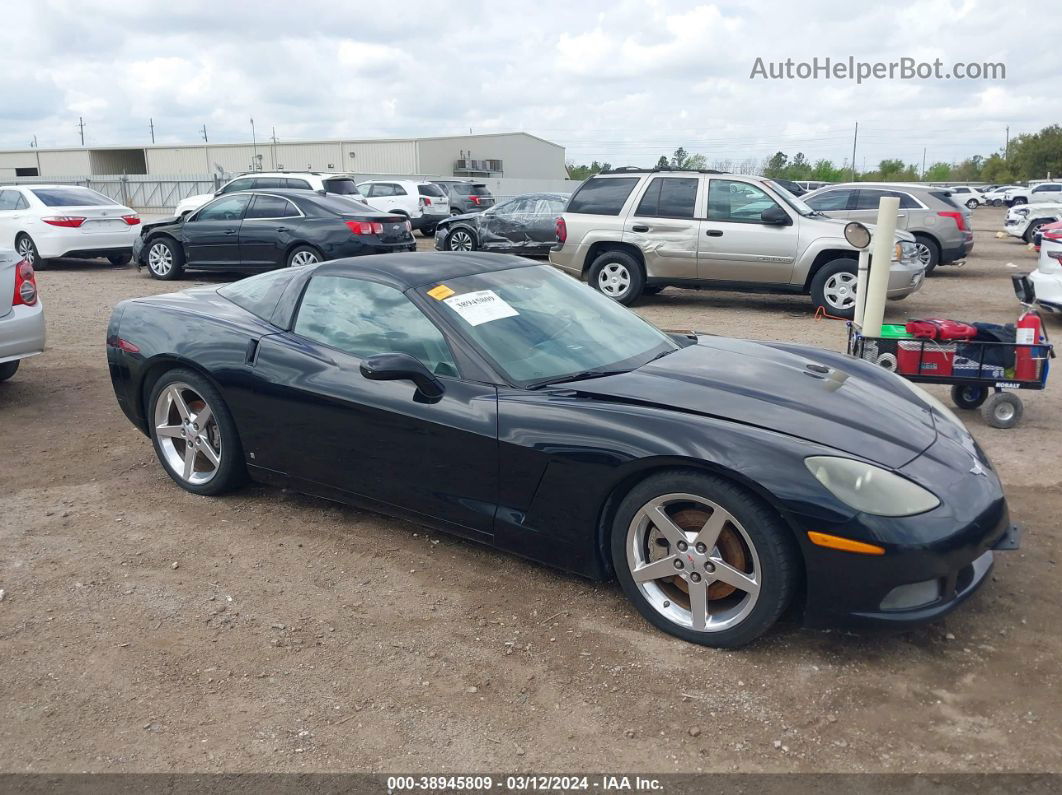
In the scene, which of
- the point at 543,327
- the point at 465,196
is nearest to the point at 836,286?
the point at 543,327

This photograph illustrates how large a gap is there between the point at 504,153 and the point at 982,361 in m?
54.5

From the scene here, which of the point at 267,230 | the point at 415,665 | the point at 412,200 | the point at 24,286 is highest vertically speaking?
the point at 412,200

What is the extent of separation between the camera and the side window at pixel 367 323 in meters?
4.00

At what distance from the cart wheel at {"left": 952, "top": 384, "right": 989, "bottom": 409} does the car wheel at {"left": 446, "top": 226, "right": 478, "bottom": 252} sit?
12441 millimetres

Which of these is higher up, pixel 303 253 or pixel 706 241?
pixel 706 241

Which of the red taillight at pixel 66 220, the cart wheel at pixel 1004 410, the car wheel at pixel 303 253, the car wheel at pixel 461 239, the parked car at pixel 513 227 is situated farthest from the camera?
the car wheel at pixel 461 239

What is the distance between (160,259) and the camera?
1393cm

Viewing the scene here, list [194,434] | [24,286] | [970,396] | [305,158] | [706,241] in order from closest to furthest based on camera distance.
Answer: [194,434]
[970,396]
[24,286]
[706,241]
[305,158]

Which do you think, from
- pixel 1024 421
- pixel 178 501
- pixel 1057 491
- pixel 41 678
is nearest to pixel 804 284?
pixel 1024 421

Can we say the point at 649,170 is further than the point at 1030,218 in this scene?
No

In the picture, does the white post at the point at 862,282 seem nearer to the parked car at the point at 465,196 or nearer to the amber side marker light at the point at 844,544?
the amber side marker light at the point at 844,544

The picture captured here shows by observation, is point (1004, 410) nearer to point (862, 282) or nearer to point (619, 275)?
point (862, 282)

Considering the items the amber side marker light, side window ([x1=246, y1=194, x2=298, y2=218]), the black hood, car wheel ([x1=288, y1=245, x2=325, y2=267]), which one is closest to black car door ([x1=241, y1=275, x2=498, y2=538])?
the black hood

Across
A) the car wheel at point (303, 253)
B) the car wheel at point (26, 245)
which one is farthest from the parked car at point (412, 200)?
the car wheel at point (303, 253)
